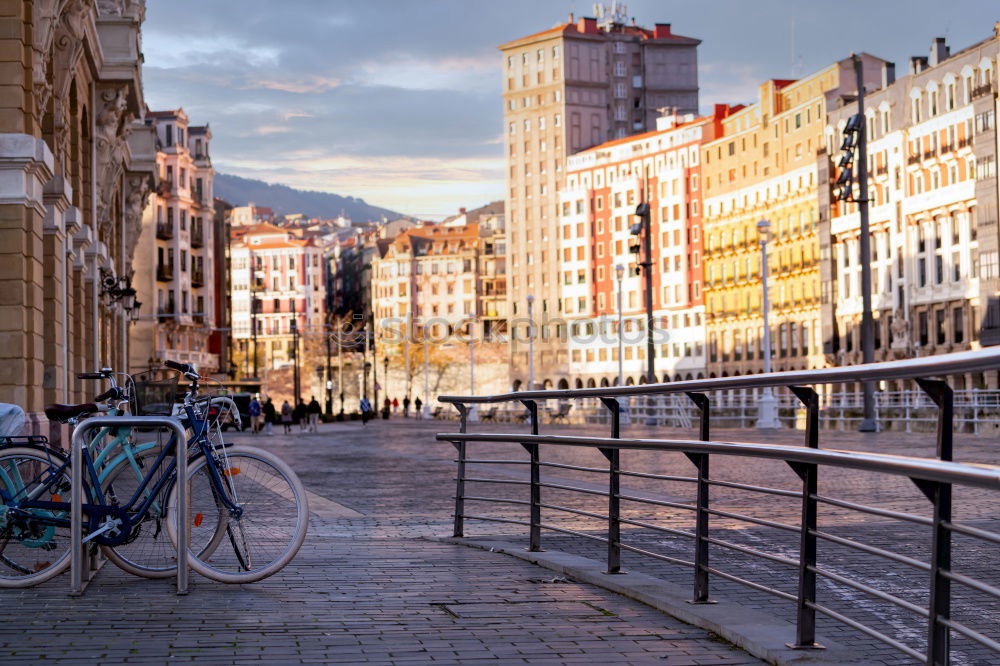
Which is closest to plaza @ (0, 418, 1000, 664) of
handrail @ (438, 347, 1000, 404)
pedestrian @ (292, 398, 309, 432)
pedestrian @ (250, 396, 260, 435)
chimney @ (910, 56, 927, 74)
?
handrail @ (438, 347, 1000, 404)

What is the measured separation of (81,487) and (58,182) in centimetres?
1995

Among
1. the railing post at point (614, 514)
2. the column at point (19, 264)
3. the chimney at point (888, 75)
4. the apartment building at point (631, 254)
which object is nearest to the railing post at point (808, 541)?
the railing post at point (614, 514)

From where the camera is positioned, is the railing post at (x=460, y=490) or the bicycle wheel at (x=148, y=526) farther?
the railing post at (x=460, y=490)

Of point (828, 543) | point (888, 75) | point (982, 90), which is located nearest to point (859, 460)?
point (828, 543)

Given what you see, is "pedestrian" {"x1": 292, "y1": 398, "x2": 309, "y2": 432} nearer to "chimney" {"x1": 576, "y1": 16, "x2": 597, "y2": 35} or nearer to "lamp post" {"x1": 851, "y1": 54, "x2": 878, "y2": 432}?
"lamp post" {"x1": 851, "y1": 54, "x2": 878, "y2": 432}

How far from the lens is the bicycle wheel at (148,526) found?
30.8 feet

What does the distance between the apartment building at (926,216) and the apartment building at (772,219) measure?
11.7 feet

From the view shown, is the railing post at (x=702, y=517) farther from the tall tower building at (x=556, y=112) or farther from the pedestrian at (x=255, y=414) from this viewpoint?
the tall tower building at (x=556, y=112)

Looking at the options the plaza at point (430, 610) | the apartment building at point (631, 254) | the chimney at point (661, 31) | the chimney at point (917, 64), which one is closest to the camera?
the plaza at point (430, 610)

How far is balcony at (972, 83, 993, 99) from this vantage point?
88.2 metres

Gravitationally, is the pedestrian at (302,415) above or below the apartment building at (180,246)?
below

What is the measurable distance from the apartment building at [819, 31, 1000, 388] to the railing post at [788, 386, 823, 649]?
264 ft

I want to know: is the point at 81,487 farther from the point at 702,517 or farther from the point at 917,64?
the point at 917,64

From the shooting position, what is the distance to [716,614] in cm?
788
